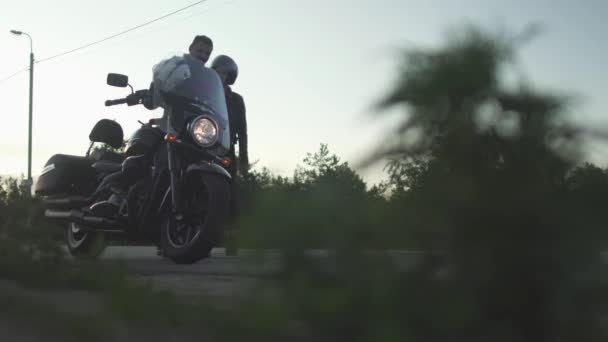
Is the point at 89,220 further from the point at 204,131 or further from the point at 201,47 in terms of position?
the point at 201,47

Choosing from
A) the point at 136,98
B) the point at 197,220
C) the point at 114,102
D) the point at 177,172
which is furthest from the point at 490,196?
the point at 114,102

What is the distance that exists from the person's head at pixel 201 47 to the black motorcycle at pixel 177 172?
638 mm

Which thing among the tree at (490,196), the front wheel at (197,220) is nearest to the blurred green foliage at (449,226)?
the tree at (490,196)

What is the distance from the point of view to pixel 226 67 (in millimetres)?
6832

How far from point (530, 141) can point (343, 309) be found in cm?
55

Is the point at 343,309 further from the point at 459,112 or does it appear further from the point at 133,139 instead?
the point at 133,139

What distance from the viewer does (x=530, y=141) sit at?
4.72ft

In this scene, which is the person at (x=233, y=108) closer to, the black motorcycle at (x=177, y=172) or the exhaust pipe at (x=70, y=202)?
the black motorcycle at (x=177, y=172)

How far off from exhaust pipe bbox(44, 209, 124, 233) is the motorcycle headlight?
1.17 meters

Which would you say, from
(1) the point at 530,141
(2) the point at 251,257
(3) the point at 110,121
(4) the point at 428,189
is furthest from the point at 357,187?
(3) the point at 110,121

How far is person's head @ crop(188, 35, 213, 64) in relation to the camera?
6.73m

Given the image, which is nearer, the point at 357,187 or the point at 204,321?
the point at 357,187

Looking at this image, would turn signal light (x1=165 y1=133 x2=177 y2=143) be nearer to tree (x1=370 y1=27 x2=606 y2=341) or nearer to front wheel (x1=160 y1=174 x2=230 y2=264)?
front wheel (x1=160 y1=174 x2=230 y2=264)

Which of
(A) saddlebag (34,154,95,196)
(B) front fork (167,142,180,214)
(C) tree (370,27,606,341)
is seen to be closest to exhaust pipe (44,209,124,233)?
(A) saddlebag (34,154,95,196)
